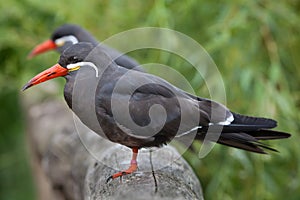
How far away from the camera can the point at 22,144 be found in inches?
234

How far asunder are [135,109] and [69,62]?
297mm

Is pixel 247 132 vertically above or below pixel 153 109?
above

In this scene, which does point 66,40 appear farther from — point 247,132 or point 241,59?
point 247,132

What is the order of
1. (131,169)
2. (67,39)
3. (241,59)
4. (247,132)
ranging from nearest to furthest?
(131,169), (247,132), (241,59), (67,39)

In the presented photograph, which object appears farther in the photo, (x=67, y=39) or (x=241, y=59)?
(x=67, y=39)

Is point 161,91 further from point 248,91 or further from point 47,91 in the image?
point 47,91

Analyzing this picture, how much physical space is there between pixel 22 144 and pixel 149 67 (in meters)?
2.86

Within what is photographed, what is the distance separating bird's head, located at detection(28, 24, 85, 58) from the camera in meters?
3.70

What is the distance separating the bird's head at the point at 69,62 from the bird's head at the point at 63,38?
48.1 inches

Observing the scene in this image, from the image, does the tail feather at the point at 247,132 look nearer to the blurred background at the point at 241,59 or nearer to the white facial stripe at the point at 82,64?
the white facial stripe at the point at 82,64

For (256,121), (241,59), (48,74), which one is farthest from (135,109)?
(241,59)

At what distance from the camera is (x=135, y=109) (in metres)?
2.25

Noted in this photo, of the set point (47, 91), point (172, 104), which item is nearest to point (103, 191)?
Result: point (172, 104)

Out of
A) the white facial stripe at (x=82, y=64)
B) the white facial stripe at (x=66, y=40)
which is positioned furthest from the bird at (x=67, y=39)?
the white facial stripe at (x=82, y=64)
